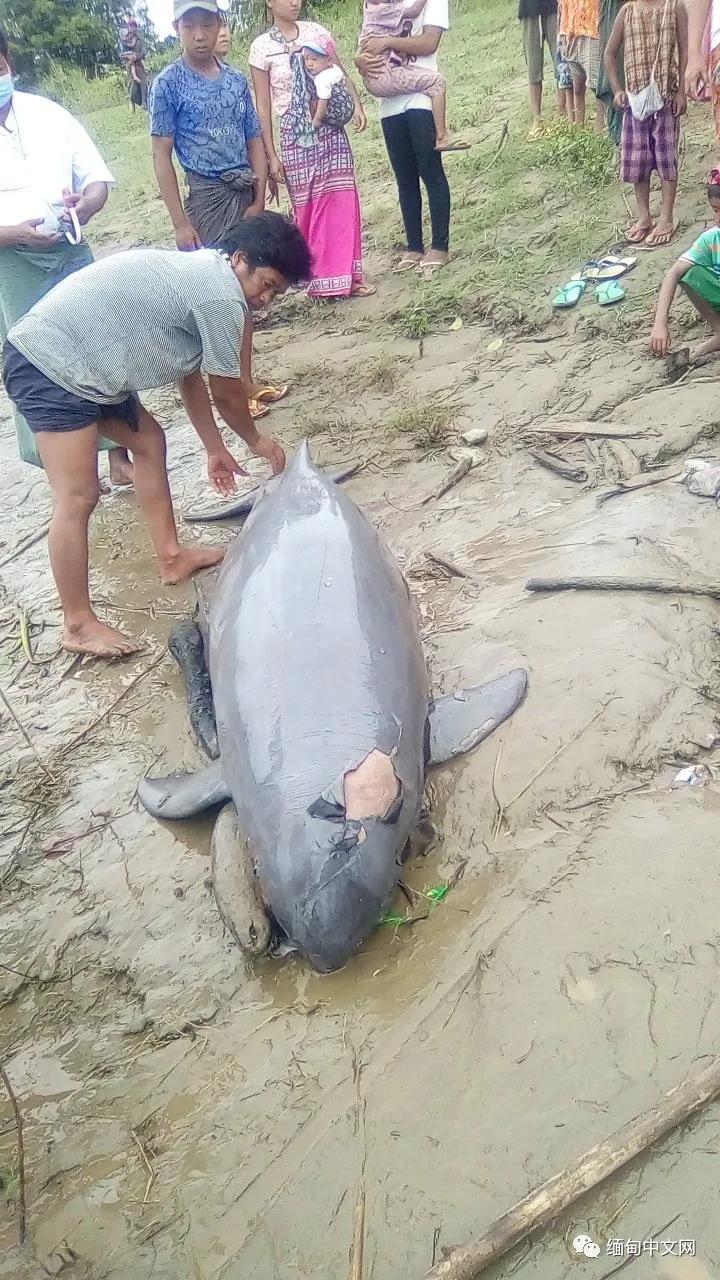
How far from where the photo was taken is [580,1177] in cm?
190

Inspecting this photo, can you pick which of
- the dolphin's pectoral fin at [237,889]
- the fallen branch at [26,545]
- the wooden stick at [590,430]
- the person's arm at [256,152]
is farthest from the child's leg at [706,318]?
the fallen branch at [26,545]

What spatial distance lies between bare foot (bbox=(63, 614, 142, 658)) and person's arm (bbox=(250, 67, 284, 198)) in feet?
14.0

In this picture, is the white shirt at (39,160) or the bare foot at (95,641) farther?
the white shirt at (39,160)

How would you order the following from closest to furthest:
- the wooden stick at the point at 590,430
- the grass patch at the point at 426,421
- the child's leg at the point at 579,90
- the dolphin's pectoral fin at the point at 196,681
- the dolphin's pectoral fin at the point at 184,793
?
the dolphin's pectoral fin at the point at 184,793, the dolphin's pectoral fin at the point at 196,681, the wooden stick at the point at 590,430, the grass patch at the point at 426,421, the child's leg at the point at 579,90

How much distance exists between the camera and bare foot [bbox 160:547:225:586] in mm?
4711

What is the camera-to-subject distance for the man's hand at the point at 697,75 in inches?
210

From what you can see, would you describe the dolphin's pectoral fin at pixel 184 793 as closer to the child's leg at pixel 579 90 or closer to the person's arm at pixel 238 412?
the person's arm at pixel 238 412

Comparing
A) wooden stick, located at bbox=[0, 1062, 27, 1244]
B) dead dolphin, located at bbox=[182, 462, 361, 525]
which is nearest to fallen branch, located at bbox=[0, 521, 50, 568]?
dead dolphin, located at bbox=[182, 462, 361, 525]

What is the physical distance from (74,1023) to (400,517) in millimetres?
3082

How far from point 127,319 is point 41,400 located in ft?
1.74

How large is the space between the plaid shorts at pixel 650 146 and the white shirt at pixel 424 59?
1528 mm

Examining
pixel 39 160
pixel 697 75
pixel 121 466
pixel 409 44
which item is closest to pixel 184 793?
pixel 121 466

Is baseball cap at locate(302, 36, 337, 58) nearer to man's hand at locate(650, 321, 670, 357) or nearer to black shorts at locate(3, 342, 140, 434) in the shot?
man's hand at locate(650, 321, 670, 357)

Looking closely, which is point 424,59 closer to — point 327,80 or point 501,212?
point 327,80
